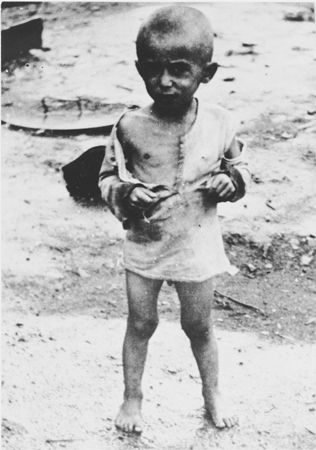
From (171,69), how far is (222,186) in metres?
0.42

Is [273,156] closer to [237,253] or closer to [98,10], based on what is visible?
[237,253]

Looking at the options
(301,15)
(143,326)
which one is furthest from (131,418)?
(301,15)

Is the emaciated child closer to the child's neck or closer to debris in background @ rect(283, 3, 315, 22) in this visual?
the child's neck

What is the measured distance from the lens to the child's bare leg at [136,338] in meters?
2.64

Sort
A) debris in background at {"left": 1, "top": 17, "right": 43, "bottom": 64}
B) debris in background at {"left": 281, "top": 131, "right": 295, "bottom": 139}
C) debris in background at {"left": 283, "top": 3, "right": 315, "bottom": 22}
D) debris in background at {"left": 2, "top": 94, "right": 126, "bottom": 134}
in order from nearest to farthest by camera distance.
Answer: debris in background at {"left": 281, "top": 131, "right": 295, "bottom": 139} < debris in background at {"left": 2, "top": 94, "right": 126, "bottom": 134} < debris in background at {"left": 1, "top": 17, "right": 43, "bottom": 64} < debris in background at {"left": 283, "top": 3, "right": 315, "bottom": 22}

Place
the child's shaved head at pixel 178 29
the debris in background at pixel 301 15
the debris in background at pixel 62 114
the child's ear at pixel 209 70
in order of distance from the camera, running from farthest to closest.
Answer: the debris in background at pixel 301 15 → the debris in background at pixel 62 114 → the child's ear at pixel 209 70 → the child's shaved head at pixel 178 29

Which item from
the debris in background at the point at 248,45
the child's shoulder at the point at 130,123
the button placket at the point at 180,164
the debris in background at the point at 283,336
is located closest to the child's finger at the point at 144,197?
the button placket at the point at 180,164

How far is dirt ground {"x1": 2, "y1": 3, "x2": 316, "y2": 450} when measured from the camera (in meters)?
3.04

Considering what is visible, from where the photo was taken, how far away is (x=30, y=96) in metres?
6.82

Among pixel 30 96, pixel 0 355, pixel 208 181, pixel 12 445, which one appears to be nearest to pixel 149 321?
pixel 208 181

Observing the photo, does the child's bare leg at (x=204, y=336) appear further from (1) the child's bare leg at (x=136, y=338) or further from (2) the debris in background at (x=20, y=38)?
(2) the debris in background at (x=20, y=38)

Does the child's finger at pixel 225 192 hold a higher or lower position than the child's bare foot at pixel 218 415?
higher

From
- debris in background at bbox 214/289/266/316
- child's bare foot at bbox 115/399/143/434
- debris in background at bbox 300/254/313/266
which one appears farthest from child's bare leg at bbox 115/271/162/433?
debris in background at bbox 300/254/313/266

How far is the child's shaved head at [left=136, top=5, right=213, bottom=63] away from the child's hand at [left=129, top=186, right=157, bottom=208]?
440mm
